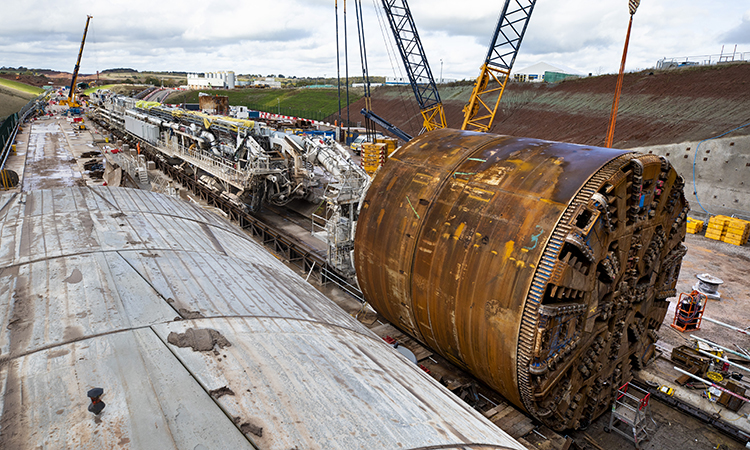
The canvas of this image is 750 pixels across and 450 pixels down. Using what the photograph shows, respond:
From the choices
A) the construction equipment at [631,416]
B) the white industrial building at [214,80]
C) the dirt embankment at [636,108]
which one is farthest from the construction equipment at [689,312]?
the white industrial building at [214,80]

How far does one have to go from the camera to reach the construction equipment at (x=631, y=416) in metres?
7.94

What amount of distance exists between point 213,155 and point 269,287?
18.5 metres

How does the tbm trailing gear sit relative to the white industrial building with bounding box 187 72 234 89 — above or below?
below

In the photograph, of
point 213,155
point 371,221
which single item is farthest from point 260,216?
point 371,221

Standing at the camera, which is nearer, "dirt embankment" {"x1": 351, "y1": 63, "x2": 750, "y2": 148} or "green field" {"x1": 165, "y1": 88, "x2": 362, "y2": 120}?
"dirt embankment" {"x1": 351, "y1": 63, "x2": 750, "y2": 148}

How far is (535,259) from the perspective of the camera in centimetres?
621

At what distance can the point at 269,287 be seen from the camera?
6.99 meters

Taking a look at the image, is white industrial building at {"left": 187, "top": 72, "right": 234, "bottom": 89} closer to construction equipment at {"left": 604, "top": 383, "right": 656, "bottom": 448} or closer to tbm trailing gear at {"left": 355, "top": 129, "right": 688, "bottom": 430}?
tbm trailing gear at {"left": 355, "top": 129, "right": 688, "bottom": 430}

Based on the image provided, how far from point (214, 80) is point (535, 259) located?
142 meters

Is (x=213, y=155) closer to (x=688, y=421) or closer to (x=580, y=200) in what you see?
(x=580, y=200)

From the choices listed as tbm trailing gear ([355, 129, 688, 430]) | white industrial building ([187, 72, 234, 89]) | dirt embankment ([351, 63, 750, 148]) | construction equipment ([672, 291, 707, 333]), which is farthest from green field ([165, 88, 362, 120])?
tbm trailing gear ([355, 129, 688, 430])

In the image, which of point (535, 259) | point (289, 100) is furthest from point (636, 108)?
point (289, 100)

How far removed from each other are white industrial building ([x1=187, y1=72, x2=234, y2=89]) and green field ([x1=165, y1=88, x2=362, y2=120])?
1418 cm

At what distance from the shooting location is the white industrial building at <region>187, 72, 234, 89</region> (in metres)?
125
